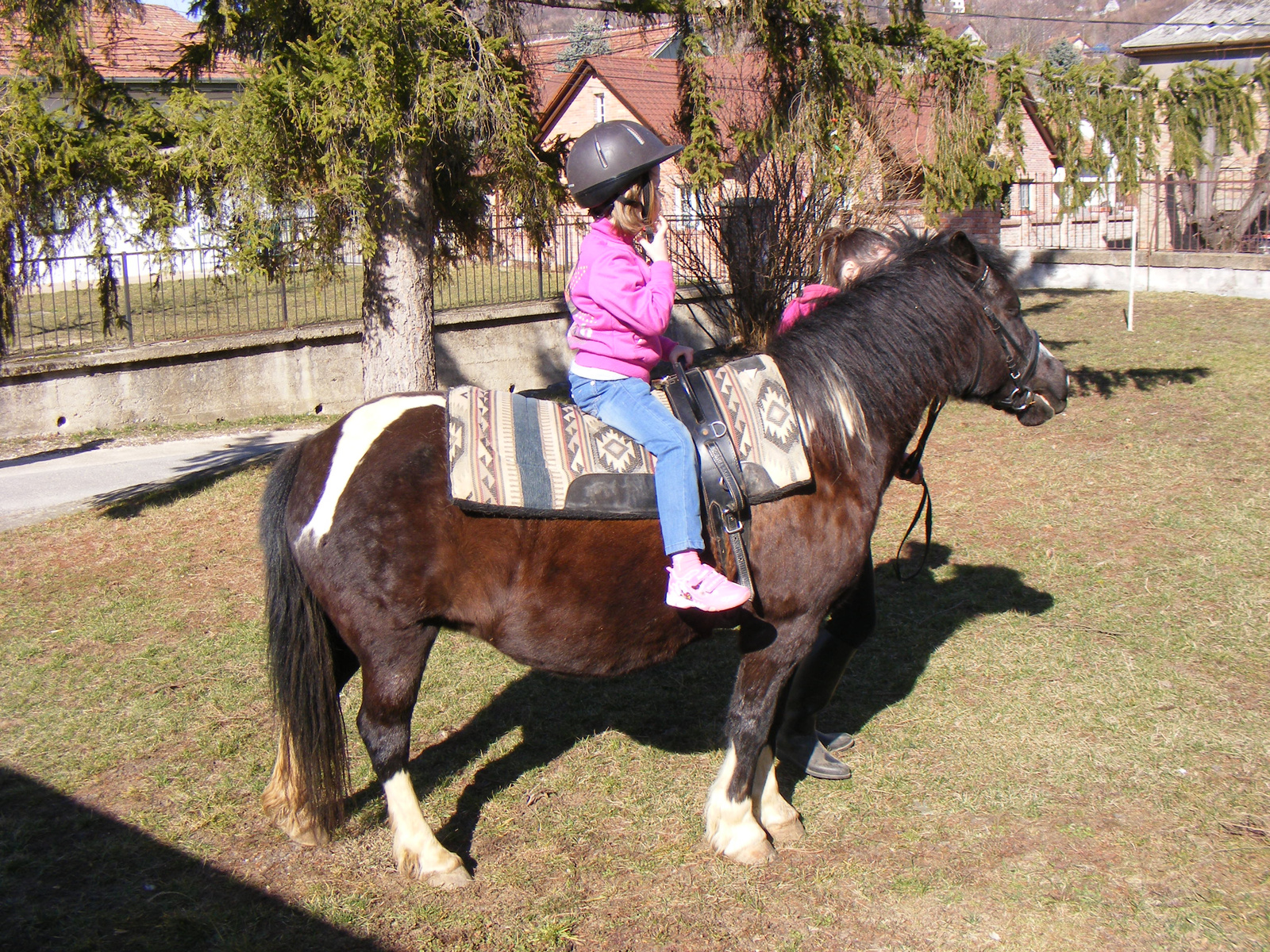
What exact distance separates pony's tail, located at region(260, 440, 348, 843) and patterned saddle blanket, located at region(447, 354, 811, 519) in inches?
26.5

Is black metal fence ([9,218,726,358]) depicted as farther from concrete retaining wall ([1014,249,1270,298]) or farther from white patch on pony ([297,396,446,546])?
concrete retaining wall ([1014,249,1270,298])

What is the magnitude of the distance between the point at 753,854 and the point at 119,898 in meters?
2.11

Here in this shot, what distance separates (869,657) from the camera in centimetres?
480

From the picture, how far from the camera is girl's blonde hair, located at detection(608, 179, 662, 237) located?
2.97 meters

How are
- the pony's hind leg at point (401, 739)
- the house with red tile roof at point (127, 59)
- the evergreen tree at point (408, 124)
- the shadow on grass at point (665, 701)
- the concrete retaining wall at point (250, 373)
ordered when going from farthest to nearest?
the concrete retaining wall at point (250, 373) < the house with red tile roof at point (127, 59) < the evergreen tree at point (408, 124) < the shadow on grass at point (665, 701) < the pony's hind leg at point (401, 739)

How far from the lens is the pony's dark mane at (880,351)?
10.5 ft

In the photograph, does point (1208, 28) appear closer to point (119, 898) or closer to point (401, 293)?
point (401, 293)

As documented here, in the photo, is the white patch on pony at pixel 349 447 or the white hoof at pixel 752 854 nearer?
the white patch on pony at pixel 349 447

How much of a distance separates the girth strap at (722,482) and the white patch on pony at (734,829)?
726 mm

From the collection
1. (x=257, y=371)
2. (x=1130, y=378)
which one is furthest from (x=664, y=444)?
(x=1130, y=378)

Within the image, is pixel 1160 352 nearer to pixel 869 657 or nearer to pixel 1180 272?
pixel 1180 272

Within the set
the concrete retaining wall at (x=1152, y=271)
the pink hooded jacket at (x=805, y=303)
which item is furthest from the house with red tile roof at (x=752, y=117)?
the concrete retaining wall at (x=1152, y=271)

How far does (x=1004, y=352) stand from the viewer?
340 centimetres

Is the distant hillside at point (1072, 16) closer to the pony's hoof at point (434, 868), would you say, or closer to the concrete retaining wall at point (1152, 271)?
the concrete retaining wall at point (1152, 271)
